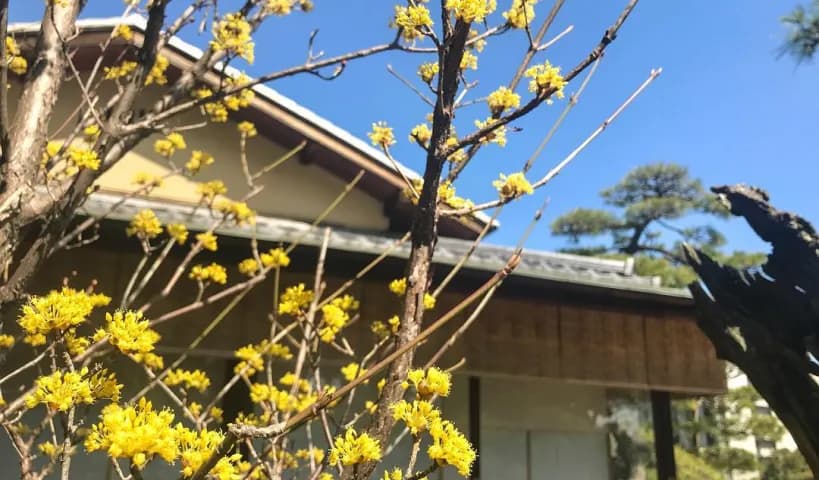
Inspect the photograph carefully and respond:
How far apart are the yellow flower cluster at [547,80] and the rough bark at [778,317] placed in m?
2.49

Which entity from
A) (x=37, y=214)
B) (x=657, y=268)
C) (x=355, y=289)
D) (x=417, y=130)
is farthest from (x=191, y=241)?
(x=657, y=268)

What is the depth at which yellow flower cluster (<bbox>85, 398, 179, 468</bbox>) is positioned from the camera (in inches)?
38.2

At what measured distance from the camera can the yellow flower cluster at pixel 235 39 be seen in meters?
3.00

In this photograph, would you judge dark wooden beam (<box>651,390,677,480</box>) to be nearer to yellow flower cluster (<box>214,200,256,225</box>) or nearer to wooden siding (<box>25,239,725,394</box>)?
wooden siding (<box>25,239,725,394</box>)

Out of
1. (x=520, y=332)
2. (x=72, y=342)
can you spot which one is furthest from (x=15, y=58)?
(x=520, y=332)

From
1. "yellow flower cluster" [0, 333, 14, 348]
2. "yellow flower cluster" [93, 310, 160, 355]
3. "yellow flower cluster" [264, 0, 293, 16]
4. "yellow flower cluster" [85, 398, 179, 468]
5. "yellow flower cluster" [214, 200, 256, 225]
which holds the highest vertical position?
"yellow flower cluster" [264, 0, 293, 16]

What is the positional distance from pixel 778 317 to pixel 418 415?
324 centimetres

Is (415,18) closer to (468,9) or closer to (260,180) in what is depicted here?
(468,9)

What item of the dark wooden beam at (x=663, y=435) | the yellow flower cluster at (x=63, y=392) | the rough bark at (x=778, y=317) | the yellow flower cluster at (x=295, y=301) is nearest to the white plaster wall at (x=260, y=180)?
the dark wooden beam at (x=663, y=435)

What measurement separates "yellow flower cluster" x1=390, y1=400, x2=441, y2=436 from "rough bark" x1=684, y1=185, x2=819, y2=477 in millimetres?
3017

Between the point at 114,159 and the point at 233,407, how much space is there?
2.36 meters

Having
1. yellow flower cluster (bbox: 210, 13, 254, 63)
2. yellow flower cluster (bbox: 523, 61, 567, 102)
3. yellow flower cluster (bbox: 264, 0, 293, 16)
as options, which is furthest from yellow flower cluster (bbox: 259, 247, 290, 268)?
yellow flower cluster (bbox: 523, 61, 567, 102)

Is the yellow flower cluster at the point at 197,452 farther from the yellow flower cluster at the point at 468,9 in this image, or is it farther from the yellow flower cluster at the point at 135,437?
the yellow flower cluster at the point at 468,9

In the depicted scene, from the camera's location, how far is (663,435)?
5699 mm
